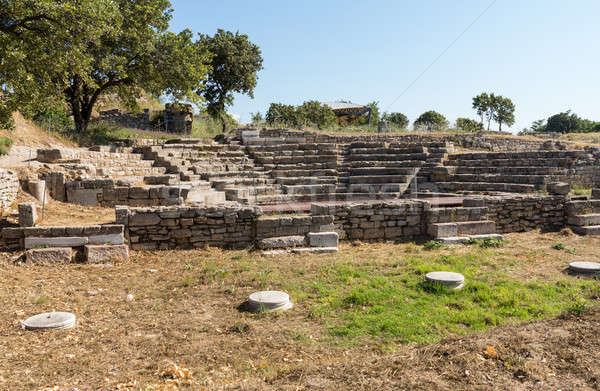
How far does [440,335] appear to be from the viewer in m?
4.31

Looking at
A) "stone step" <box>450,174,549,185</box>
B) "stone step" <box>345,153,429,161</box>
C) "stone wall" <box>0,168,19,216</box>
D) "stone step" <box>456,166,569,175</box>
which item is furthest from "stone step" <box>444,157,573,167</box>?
"stone wall" <box>0,168,19,216</box>

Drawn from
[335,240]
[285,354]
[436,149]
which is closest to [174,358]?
[285,354]

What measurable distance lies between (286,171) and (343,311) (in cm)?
943

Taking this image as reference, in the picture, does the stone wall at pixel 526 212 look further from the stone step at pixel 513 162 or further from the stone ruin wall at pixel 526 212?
the stone step at pixel 513 162

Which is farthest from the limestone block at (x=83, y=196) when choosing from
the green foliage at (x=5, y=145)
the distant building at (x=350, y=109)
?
the distant building at (x=350, y=109)

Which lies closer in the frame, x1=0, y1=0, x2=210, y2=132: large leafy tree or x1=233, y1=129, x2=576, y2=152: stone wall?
x1=0, y1=0, x2=210, y2=132: large leafy tree

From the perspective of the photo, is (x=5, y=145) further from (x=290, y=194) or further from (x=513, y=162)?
(x=513, y=162)

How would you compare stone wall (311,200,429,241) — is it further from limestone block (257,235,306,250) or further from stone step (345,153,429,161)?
stone step (345,153,429,161)

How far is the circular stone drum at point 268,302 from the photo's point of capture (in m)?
5.06

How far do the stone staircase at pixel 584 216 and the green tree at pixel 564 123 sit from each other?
49069mm

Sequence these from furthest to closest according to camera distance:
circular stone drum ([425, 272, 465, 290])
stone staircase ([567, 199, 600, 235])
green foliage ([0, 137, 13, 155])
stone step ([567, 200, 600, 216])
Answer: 1. green foliage ([0, 137, 13, 155])
2. stone step ([567, 200, 600, 216])
3. stone staircase ([567, 199, 600, 235])
4. circular stone drum ([425, 272, 465, 290])

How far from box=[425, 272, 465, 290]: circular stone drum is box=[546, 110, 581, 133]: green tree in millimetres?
55702

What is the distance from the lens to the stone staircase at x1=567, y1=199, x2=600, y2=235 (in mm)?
9594

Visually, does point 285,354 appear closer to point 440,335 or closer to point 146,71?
point 440,335
